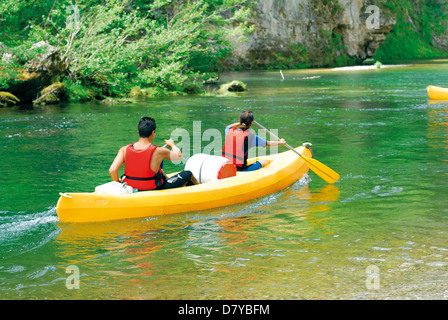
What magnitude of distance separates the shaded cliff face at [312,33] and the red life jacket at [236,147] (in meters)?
34.5

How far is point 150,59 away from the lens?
24.5 metres

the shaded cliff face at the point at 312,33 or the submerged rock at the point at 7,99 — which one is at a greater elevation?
the shaded cliff face at the point at 312,33

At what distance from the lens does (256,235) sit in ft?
19.7

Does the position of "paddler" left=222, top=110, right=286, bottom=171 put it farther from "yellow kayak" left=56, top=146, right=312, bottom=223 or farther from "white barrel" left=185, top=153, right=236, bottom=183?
"white barrel" left=185, top=153, right=236, bottom=183

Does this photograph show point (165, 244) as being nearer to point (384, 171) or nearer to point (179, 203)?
point (179, 203)

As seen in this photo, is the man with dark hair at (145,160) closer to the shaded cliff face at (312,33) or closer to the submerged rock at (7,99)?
the submerged rock at (7,99)

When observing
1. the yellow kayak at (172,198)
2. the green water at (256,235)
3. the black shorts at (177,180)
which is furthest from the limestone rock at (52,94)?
the black shorts at (177,180)

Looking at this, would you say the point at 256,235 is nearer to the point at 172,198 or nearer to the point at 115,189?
the point at 172,198

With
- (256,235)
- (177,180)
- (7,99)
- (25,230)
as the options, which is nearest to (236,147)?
(177,180)

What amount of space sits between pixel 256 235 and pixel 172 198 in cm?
126

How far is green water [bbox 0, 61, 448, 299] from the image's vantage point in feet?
15.2

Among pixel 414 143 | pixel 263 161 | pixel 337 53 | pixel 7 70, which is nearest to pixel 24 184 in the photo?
pixel 263 161

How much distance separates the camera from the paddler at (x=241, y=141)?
25.5 feet

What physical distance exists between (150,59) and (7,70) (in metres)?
7.09
